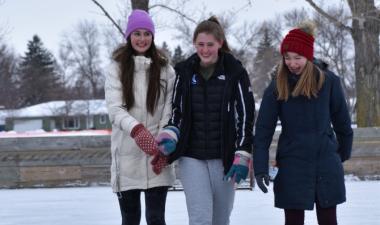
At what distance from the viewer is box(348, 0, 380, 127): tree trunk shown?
13.2 meters

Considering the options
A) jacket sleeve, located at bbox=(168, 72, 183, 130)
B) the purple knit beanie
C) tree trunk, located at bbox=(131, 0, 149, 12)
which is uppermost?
tree trunk, located at bbox=(131, 0, 149, 12)

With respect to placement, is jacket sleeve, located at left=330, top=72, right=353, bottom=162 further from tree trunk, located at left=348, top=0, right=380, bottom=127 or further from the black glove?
tree trunk, located at left=348, top=0, right=380, bottom=127

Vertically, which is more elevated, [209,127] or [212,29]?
[212,29]

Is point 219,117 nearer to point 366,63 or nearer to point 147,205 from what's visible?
point 147,205

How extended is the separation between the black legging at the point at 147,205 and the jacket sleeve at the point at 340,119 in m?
1.13

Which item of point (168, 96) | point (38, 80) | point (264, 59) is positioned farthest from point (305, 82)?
point (38, 80)

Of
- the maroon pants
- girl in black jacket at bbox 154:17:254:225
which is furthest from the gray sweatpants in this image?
the maroon pants

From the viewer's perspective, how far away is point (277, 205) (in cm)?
425

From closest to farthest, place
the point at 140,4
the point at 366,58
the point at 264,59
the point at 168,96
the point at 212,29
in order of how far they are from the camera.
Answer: the point at 212,29
the point at 168,96
the point at 140,4
the point at 366,58
the point at 264,59

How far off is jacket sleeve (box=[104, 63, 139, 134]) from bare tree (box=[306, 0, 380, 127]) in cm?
932

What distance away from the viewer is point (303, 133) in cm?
418

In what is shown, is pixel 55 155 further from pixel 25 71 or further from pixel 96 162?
pixel 25 71

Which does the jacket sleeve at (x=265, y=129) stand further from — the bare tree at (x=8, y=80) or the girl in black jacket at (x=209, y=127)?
the bare tree at (x=8, y=80)

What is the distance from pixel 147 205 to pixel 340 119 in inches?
52.0
